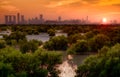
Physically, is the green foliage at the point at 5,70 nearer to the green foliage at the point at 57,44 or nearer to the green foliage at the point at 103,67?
Answer: the green foliage at the point at 103,67

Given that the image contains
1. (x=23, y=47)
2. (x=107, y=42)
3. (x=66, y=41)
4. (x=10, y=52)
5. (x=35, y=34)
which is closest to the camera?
(x=10, y=52)

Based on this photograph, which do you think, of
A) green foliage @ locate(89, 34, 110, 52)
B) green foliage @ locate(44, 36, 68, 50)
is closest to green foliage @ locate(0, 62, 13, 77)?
green foliage @ locate(89, 34, 110, 52)

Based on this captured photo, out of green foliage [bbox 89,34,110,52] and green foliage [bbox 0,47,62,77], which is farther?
green foliage [bbox 89,34,110,52]

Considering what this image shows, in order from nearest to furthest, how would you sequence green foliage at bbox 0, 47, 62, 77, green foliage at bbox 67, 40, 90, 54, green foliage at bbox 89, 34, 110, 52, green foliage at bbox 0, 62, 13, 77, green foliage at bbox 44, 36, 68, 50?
green foliage at bbox 0, 62, 13, 77, green foliage at bbox 0, 47, 62, 77, green foliage at bbox 67, 40, 90, 54, green foliage at bbox 89, 34, 110, 52, green foliage at bbox 44, 36, 68, 50

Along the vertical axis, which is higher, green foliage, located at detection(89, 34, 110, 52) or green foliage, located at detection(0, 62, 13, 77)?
green foliage, located at detection(0, 62, 13, 77)

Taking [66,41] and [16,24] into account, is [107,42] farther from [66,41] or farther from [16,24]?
[16,24]

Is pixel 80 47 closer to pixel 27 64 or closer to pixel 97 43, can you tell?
pixel 97 43

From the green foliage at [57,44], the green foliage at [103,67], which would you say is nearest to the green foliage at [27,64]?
the green foliage at [103,67]

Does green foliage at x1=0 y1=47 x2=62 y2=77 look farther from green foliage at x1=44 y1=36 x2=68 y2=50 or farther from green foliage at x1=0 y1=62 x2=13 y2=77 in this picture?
green foliage at x1=44 y1=36 x2=68 y2=50

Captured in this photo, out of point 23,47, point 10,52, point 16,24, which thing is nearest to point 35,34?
point 16,24
